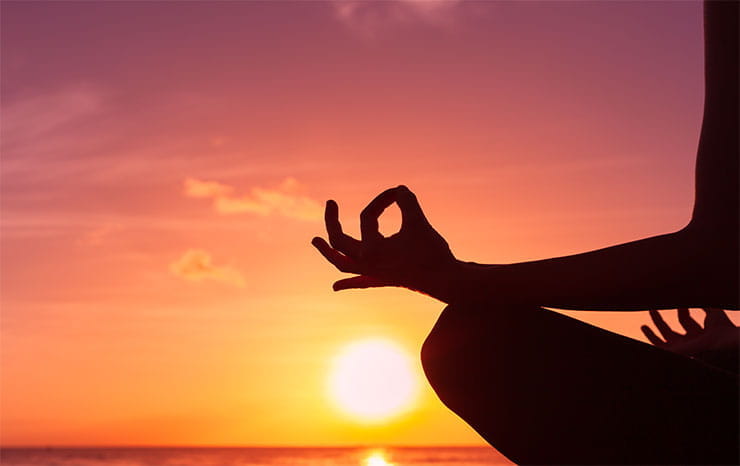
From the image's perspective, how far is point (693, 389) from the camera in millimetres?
1745

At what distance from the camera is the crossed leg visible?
5.69 ft

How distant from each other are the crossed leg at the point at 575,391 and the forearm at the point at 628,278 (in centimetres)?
6

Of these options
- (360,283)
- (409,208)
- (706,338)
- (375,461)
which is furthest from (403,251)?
(375,461)

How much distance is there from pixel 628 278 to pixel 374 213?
0.63m

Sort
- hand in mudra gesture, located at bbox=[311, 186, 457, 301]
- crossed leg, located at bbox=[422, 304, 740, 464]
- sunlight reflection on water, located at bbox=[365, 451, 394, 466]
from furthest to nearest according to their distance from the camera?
sunlight reflection on water, located at bbox=[365, 451, 394, 466], hand in mudra gesture, located at bbox=[311, 186, 457, 301], crossed leg, located at bbox=[422, 304, 740, 464]

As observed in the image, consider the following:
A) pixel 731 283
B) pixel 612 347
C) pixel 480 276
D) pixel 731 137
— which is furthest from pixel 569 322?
pixel 731 137

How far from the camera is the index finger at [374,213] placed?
2008 millimetres

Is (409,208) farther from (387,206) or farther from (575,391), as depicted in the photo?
(575,391)

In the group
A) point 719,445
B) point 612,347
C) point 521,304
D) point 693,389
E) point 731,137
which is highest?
point 731,137

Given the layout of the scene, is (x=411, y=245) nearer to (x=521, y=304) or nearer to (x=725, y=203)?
(x=521, y=304)

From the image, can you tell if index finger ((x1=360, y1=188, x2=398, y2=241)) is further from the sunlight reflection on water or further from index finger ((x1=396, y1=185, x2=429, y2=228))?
the sunlight reflection on water

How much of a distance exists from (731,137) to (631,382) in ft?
1.82

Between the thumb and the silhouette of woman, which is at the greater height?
the thumb

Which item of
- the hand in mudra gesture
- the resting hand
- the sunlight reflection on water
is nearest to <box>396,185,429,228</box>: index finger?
the hand in mudra gesture
